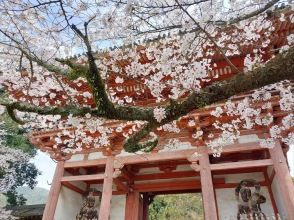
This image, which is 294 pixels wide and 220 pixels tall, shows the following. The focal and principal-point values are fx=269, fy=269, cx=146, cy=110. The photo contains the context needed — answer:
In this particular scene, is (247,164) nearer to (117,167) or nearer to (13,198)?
(117,167)

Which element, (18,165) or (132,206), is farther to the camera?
(18,165)

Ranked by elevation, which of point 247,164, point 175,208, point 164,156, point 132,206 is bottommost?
point 132,206

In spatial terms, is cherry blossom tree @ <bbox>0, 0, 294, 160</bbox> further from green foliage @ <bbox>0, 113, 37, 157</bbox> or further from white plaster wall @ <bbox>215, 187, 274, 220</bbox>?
green foliage @ <bbox>0, 113, 37, 157</bbox>

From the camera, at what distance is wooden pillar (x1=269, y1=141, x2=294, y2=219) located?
5301 mm

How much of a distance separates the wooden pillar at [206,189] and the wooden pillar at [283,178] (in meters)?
1.40

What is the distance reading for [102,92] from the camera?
246cm

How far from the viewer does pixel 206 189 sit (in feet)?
19.4

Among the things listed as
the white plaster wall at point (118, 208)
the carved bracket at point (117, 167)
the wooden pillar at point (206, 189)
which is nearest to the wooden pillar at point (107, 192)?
the carved bracket at point (117, 167)

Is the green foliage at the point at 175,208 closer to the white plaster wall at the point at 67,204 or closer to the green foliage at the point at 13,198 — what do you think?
the green foliage at the point at 13,198

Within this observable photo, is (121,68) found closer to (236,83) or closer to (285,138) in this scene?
(285,138)

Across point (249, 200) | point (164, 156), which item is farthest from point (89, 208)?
point (249, 200)

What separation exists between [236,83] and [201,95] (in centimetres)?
32

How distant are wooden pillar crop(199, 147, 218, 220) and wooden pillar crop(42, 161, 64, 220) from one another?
3749 millimetres

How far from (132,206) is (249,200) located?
324cm
